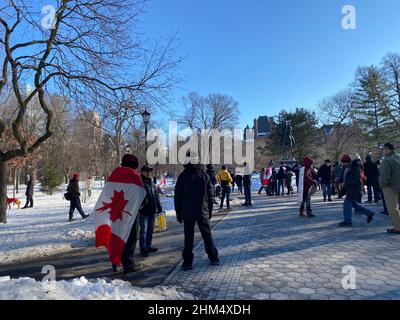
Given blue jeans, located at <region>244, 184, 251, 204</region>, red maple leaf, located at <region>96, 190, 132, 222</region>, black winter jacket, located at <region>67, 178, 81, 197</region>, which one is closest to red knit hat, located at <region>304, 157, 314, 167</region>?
blue jeans, located at <region>244, 184, 251, 204</region>

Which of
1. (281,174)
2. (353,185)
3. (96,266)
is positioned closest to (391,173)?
(353,185)

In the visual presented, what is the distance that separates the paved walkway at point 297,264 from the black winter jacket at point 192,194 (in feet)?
3.24

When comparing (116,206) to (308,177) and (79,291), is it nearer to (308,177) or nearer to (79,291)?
(79,291)

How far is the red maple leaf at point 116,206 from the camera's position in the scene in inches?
228

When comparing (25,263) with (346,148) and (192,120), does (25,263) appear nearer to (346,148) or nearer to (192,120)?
(192,120)

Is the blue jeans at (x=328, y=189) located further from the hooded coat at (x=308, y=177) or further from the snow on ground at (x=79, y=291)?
the snow on ground at (x=79, y=291)

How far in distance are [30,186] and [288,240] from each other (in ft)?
56.6

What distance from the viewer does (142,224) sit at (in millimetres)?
7117

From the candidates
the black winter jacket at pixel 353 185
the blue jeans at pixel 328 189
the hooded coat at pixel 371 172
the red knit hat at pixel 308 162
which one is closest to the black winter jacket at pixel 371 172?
the hooded coat at pixel 371 172

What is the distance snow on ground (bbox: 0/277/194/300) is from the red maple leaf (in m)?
1.35

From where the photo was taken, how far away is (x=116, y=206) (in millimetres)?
5852

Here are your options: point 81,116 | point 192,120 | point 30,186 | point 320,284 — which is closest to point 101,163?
point 192,120

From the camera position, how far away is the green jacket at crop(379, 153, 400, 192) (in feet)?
25.8

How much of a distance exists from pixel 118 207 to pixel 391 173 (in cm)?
662
